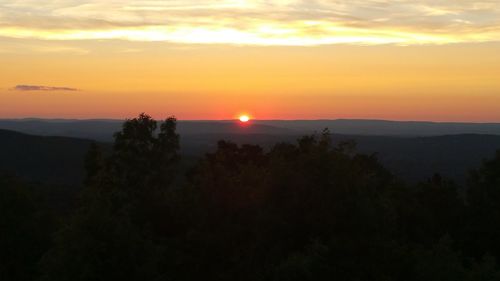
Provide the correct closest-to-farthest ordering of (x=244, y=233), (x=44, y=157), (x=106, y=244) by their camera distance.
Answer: (x=106, y=244), (x=244, y=233), (x=44, y=157)

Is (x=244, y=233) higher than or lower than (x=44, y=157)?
higher

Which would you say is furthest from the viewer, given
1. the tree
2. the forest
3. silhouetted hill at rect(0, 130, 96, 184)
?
silhouetted hill at rect(0, 130, 96, 184)

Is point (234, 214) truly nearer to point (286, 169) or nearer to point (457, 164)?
point (286, 169)

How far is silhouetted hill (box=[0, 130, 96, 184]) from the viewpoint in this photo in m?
132

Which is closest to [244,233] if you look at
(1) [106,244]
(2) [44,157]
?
(1) [106,244]

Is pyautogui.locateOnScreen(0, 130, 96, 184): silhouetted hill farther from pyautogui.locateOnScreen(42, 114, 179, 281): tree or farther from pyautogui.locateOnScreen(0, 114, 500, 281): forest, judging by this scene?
pyautogui.locateOnScreen(42, 114, 179, 281): tree

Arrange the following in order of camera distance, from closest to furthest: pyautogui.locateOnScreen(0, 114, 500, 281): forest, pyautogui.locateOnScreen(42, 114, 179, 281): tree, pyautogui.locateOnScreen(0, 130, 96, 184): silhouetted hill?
pyautogui.locateOnScreen(0, 114, 500, 281): forest
pyautogui.locateOnScreen(42, 114, 179, 281): tree
pyautogui.locateOnScreen(0, 130, 96, 184): silhouetted hill

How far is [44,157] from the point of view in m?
152

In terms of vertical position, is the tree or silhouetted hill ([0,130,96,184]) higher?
the tree

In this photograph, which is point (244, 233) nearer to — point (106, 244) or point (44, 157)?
point (106, 244)

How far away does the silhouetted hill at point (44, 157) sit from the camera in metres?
132

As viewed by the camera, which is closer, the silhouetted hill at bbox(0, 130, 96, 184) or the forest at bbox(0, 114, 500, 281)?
the forest at bbox(0, 114, 500, 281)

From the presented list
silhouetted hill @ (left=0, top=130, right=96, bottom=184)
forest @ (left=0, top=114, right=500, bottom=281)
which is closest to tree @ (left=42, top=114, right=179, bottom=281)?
forest @ (left=0, top=114, right=500, bottom=281)

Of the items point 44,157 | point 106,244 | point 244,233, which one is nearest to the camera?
point 106,244
